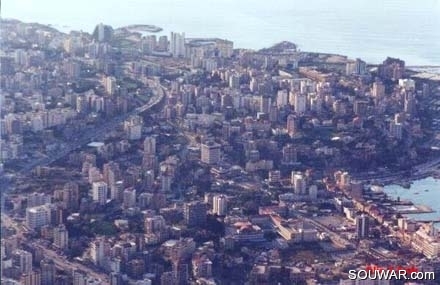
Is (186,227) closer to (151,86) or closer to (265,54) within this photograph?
(151,86)

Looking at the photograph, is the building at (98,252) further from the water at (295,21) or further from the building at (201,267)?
the water at (295,21)

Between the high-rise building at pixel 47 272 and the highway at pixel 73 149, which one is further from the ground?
the highway at pixel 73 149

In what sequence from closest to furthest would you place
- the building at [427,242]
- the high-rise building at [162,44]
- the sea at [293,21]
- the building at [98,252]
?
the building at [98,252] < the building at [427,242] < the high-rise building at [162,44] < the sea at [293,21]

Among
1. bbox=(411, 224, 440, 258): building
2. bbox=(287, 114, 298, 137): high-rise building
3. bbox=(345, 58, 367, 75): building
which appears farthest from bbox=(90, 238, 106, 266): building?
bbox=(345, 58, 367, 75): building

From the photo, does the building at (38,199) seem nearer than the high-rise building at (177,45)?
Yes

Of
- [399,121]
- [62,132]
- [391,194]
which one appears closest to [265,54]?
[399,121]

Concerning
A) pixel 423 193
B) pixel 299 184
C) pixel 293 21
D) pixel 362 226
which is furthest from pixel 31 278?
pixel 293 21

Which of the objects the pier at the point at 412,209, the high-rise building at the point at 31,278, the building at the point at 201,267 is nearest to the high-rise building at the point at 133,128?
the pier at the point at 412,209
